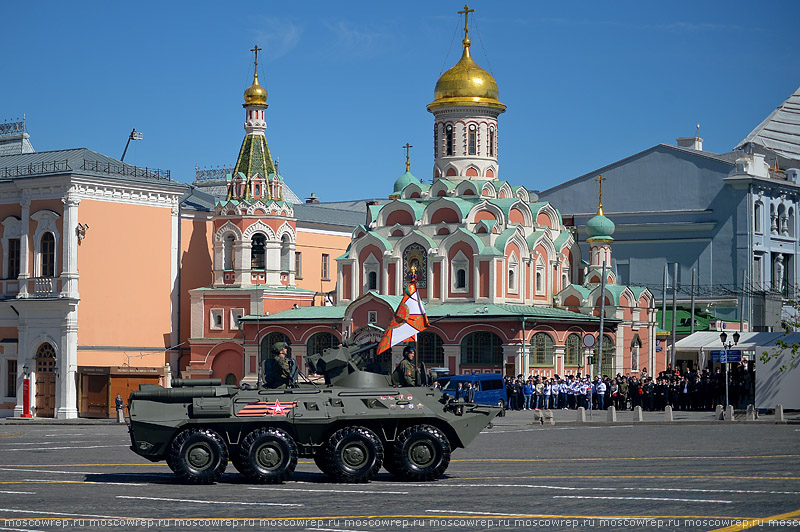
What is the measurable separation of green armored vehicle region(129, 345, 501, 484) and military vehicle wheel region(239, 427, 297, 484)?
15 mm

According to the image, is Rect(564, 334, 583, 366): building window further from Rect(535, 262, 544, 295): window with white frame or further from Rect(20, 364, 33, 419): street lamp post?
Rect(20, 364, 33, 419): street lamp post

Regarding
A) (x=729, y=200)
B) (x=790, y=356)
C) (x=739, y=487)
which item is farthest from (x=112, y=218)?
(x=739, y=487)

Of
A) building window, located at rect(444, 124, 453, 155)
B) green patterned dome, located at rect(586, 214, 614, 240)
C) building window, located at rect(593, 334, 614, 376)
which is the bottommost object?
building window, located at rect(593, 334, 614, 376)

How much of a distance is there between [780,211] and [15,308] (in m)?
41.4

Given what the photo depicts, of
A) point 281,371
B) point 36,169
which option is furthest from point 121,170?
point 281,371

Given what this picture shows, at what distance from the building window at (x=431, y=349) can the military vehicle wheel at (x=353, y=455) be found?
35604 mm

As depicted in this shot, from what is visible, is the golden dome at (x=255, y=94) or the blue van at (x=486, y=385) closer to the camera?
the blue van at (x=486, y=385)

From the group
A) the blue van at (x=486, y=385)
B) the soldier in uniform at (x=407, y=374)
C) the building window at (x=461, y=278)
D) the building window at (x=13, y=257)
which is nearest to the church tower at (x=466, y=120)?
the building window at (x=461, y=278)

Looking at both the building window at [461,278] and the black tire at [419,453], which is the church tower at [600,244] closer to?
the building window at [461,278]

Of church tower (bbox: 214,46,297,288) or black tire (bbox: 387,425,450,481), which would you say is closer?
black tire (bbox: 387,425,450,481)

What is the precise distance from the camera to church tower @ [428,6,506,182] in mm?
61688

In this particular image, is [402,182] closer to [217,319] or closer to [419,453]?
[217,319]

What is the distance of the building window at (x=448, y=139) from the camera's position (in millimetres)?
62469

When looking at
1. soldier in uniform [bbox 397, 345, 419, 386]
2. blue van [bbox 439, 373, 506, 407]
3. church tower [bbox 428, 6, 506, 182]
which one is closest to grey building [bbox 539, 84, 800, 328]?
church tower [bbox 428, 6, 506, 182]
